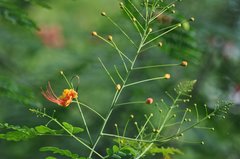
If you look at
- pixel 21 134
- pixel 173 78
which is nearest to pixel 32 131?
pixel 21 134

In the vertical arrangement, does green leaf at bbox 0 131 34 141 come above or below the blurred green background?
above

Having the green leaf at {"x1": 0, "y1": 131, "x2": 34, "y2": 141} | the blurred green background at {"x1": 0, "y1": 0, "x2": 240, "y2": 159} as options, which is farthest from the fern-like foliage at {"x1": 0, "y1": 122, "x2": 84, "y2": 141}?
the blurred green background at {"x1": 0, "y1": 0, "x2": 240, "y2": 159}

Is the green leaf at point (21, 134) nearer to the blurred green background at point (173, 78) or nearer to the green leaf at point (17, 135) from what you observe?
the green leaf at point (17, 135)

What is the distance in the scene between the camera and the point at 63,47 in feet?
23.8

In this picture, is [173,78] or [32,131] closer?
[32,131]

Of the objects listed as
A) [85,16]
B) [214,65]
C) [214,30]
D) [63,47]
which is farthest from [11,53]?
[85,16]

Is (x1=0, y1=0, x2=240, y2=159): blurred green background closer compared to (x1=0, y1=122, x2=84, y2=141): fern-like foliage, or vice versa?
(x1=0, y1=122, x2=84, y2=141): fern-like foliage

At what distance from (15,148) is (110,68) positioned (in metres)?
0.99

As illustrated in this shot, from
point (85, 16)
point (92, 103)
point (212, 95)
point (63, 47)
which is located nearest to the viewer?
point (212, 95)

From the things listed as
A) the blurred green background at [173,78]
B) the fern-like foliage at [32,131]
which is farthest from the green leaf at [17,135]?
the blurred green background at [173,78]

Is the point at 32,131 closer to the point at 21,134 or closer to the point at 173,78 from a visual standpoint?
the point at 21,134

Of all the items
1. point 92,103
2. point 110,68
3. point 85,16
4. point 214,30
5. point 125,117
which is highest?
point 214,30

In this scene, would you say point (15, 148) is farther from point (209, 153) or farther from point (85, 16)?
point (85, 16)

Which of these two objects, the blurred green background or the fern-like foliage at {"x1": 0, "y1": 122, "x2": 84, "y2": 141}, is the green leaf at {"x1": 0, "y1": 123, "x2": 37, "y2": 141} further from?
the blurred green background
